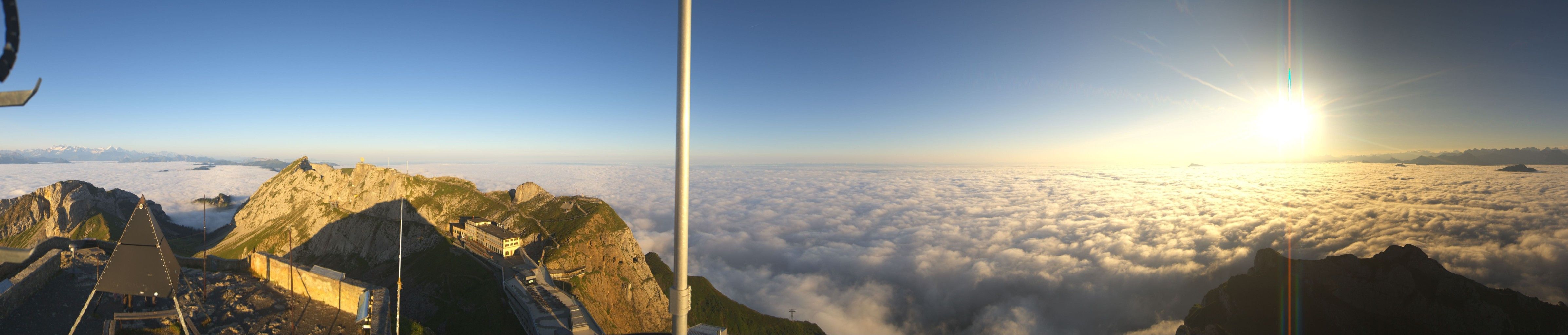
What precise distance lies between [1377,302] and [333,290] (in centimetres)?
7720

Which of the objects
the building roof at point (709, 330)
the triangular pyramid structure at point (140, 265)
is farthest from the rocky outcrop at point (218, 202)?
the building roof at point (709, 330)

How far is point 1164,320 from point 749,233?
94.1 m

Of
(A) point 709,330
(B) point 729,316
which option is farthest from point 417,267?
(A) point 709,330

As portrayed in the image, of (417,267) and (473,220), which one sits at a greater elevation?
(473,220)

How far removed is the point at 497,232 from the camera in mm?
59312

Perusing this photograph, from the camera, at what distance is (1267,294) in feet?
156

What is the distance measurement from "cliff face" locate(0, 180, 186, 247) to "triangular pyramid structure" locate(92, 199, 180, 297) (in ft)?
450

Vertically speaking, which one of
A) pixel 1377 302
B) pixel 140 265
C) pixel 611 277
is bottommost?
pixel 611 277

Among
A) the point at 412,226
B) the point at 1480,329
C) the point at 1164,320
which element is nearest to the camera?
the point at 1480,329

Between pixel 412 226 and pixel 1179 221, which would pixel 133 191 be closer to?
pixel 412 226

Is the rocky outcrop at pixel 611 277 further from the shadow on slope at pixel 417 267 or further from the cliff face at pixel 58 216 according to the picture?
the cliff face at pixel 58 216

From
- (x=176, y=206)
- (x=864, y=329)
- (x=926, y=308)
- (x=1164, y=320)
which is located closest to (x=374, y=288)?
(x=864, y=329)

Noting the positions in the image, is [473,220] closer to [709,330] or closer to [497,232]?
[497,232]

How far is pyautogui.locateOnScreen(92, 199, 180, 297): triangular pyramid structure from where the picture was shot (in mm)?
13227
